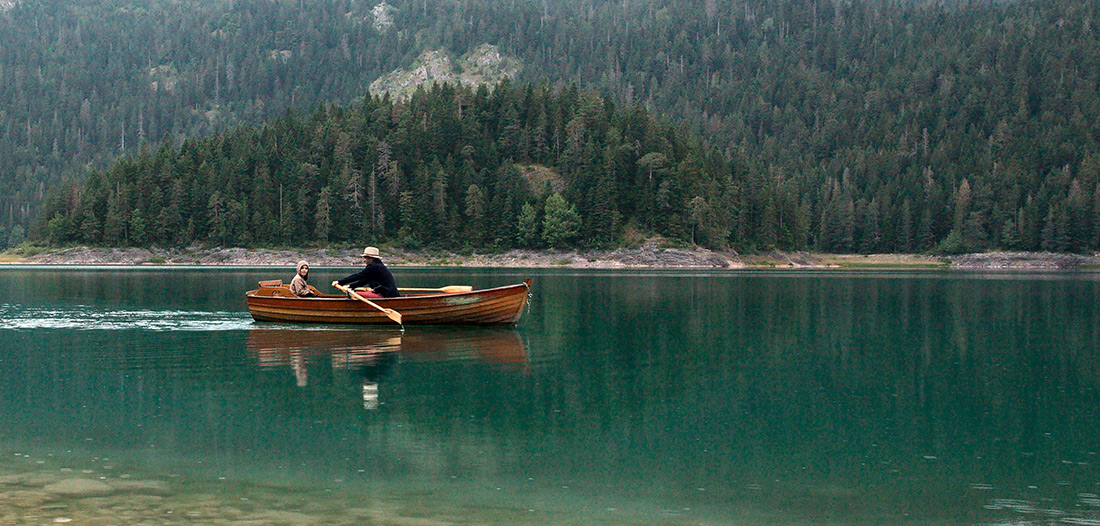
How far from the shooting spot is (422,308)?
125ft

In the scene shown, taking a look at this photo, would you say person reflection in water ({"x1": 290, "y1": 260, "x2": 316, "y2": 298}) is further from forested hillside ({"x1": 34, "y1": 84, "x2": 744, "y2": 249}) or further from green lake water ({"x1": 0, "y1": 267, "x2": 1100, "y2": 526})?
forested hillside ({"x1": 34, "y1": 84, "x2": 744, "y2": 249})

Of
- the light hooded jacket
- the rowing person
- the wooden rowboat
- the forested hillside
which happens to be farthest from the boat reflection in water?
the forested hillside

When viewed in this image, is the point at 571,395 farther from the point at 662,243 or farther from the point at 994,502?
the point at 662,243

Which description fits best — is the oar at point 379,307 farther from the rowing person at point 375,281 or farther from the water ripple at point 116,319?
the water ripple at point 116,319

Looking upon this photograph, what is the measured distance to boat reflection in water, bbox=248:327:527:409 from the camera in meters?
27.3

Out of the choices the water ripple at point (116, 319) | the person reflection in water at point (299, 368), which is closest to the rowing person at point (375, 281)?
the water ripple at point (116, 319)

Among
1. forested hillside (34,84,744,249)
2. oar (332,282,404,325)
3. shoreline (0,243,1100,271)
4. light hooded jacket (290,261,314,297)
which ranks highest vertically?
forested hillside (34,84,744,249)

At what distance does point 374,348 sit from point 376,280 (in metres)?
7.32

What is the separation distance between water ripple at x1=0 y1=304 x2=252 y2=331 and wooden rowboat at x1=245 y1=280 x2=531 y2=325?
2.64 m

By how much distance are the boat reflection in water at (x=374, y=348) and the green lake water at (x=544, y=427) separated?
17 cm

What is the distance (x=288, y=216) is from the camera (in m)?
163

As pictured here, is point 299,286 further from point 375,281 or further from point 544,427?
point 544,427

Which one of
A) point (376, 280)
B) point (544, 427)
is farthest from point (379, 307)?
point (544, 427)

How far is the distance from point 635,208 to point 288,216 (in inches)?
2402
